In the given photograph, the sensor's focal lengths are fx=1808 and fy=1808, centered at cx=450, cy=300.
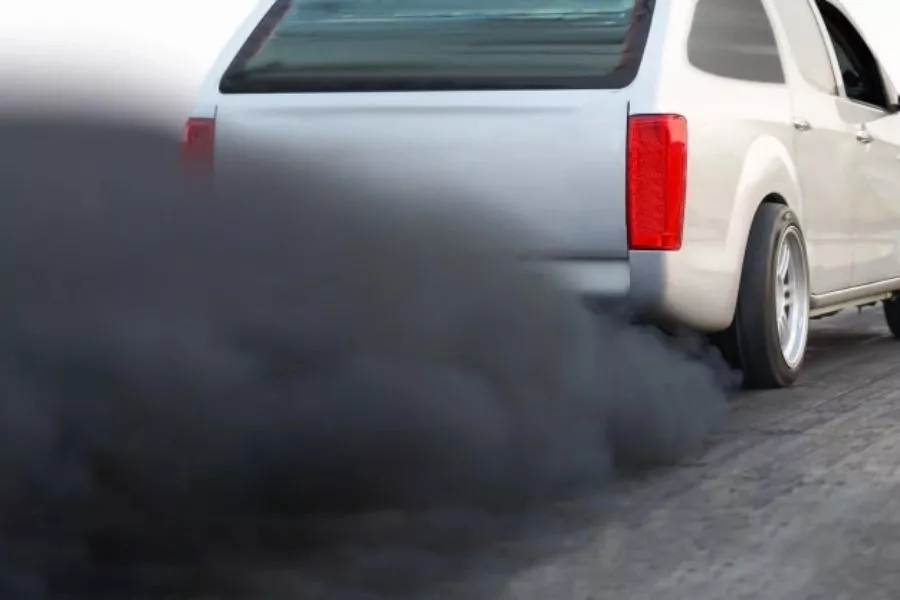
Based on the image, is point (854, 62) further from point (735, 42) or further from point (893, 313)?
point (735, 42)

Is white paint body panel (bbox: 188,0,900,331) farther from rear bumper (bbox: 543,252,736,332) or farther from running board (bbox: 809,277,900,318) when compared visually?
running board (bbox: 809,277,900,318)

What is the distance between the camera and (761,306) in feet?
22.3

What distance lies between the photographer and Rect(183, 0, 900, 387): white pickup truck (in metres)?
6.03

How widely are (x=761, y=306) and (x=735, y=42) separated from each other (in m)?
1.05

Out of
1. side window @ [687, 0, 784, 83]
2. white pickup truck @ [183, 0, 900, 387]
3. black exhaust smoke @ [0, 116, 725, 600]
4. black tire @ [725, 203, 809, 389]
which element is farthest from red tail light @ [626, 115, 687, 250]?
black tire @ [725, 203, 809, 389]

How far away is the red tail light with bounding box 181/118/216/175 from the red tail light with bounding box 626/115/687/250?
1.51m

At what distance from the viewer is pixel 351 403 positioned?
463cm

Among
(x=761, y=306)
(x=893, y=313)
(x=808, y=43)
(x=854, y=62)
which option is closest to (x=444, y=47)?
(x=761, y=306)

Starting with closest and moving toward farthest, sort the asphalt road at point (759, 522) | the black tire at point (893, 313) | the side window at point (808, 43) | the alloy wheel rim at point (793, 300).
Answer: the asphalt road at point (759, 522) → the alloy wheel rim at point (793, 300) → the side window at point (808, 43) → the black tire at point (893, 313)

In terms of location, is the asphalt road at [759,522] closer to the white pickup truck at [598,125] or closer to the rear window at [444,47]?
the white pickup truck at [598,125]

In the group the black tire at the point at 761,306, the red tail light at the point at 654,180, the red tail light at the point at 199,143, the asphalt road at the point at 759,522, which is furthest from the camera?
the black tire at the point at 761,306

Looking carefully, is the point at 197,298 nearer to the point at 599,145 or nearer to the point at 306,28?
the point at 599,145

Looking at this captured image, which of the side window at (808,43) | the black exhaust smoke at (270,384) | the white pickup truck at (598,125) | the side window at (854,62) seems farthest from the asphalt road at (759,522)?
the side window at (854,62)

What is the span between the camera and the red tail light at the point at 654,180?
19.6 feet
